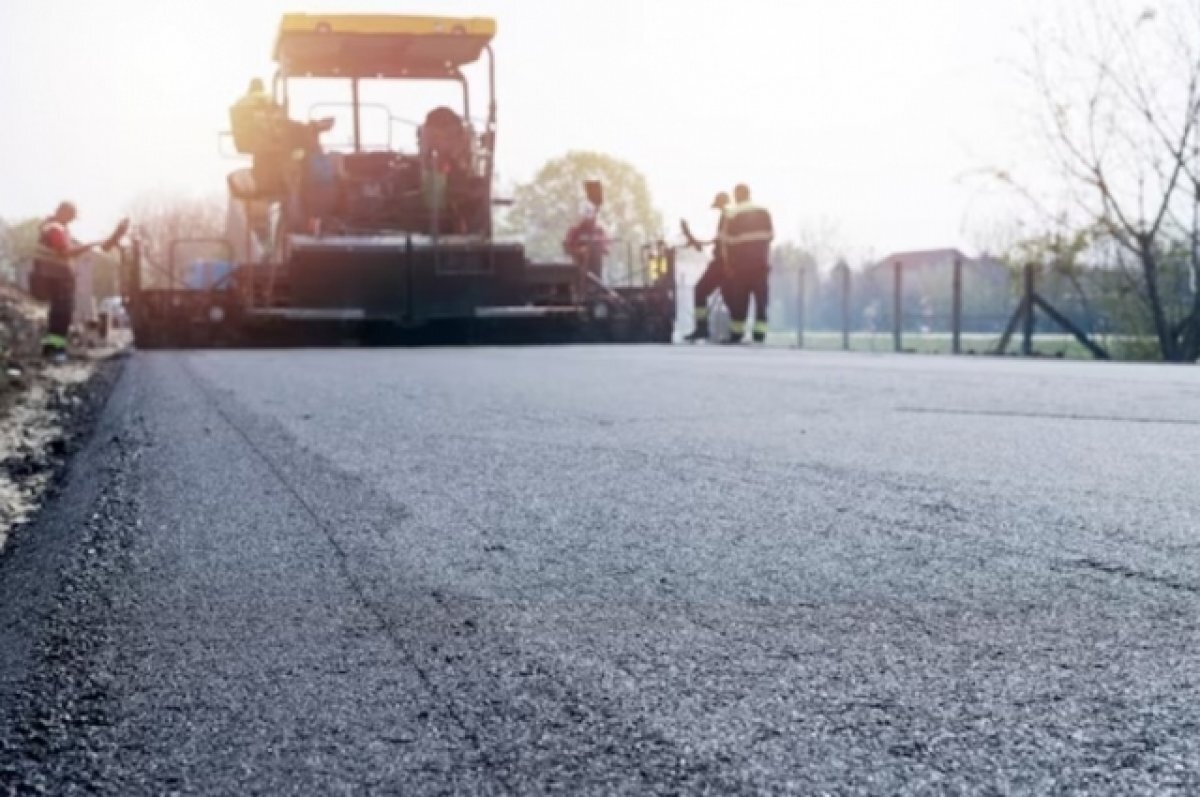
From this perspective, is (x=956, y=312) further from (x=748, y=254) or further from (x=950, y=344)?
(x=748, y=254)

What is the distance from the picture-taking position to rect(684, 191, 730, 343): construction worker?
1775cm

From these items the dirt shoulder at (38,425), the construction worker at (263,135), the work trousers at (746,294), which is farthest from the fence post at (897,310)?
the dirt shoulder at (38,425)

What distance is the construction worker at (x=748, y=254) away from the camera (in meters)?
16.8

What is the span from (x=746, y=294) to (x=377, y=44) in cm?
546

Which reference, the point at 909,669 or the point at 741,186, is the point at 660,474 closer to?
the point at 909,669

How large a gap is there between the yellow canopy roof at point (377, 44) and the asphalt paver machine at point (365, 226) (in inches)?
0.6

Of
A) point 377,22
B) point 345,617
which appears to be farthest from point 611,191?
point 345,617

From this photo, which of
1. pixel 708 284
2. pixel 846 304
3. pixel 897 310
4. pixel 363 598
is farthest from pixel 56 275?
pixel 363 598

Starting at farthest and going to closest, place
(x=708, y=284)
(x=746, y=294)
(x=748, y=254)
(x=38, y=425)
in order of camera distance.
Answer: (x=708, y=284), (x=746, y=294), (x=748, y=254), (x=38, y=425)

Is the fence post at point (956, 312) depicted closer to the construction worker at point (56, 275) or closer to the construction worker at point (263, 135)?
the construction worker at point (263, 135)

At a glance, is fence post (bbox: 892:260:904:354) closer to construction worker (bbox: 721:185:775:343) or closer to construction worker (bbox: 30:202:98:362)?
construction worker (bbox: 721:185:775:343)

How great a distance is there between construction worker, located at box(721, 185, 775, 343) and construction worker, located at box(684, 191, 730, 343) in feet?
1.43

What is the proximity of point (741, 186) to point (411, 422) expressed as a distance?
12.6 meters

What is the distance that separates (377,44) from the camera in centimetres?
1441
